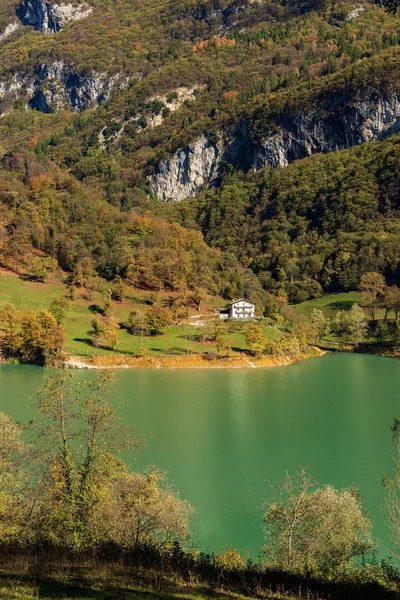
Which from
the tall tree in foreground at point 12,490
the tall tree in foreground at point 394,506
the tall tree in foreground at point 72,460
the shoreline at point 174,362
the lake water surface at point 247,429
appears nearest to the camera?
the tall tree in foreground at point 394,506

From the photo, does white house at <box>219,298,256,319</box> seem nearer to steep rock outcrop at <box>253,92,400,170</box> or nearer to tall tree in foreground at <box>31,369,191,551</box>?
tall tree in foreground at <box>31,369,191,551</box>

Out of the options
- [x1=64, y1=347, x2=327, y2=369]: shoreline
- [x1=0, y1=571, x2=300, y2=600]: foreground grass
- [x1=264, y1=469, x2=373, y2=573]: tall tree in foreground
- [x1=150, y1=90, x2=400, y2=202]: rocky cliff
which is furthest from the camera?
[x1=150, y1=90, x2=400, y2=202]: rocky cliff

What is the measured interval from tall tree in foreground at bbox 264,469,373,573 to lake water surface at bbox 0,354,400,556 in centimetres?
344

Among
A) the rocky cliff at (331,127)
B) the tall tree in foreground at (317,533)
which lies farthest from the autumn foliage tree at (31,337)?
the rocky cliff at (331,127)

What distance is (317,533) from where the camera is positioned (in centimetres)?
1989

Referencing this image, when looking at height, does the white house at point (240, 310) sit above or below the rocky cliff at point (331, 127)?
below

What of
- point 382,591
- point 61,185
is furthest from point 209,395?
point 61,185

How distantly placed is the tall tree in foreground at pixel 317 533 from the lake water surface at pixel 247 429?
3443 mm

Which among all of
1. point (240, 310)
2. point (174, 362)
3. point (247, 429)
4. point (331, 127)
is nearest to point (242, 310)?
point (240, 310)

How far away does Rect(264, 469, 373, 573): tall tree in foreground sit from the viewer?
19094mm

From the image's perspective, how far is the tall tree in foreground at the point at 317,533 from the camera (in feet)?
62.6

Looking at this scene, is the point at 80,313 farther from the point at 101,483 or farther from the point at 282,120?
the point at 282,120

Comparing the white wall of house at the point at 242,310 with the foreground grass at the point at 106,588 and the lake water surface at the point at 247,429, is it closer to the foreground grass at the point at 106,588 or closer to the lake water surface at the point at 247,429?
the lake water surface at the point at 247,429

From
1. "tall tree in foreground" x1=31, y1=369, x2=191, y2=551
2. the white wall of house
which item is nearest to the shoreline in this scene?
the white wall of house
